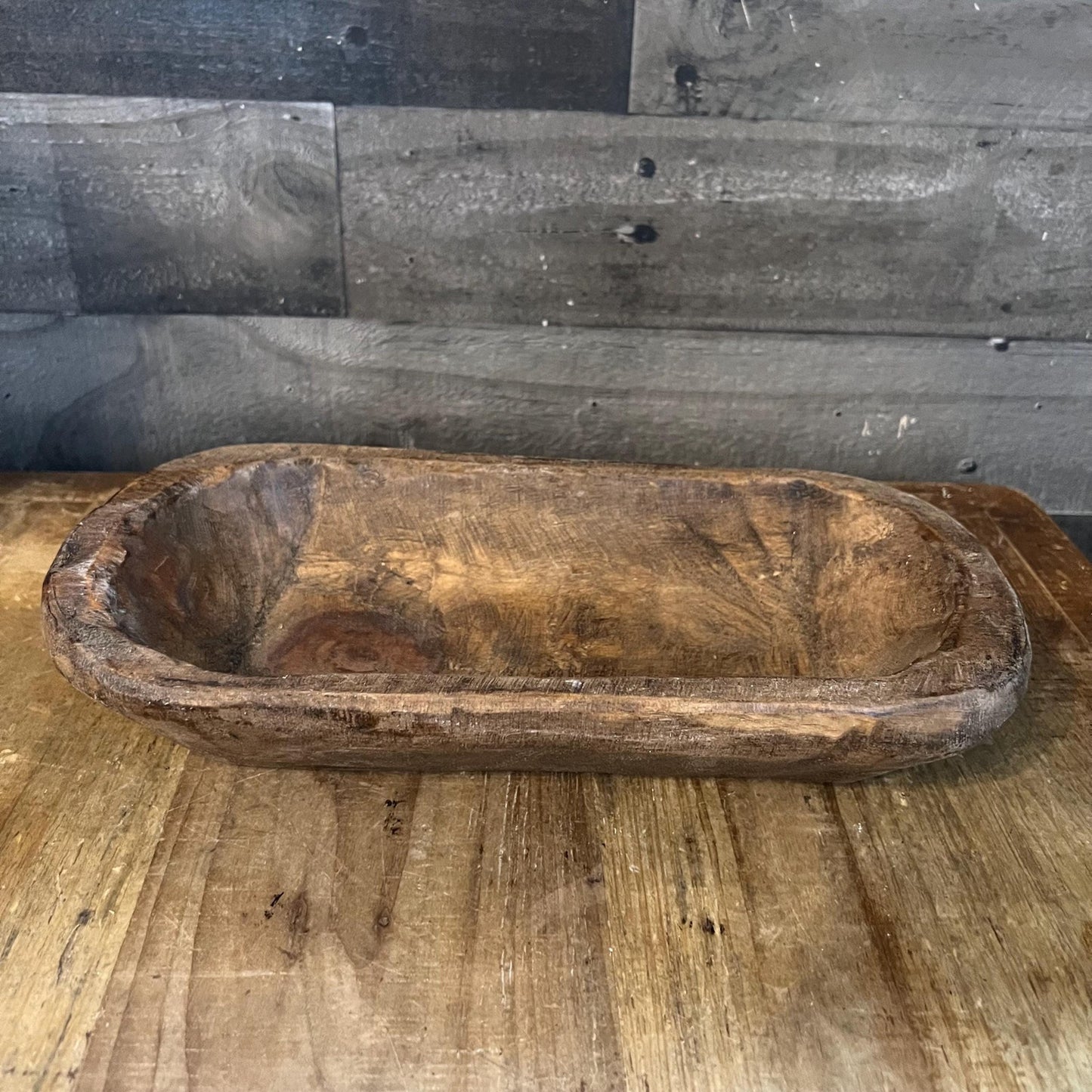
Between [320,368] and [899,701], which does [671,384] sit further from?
[899,701]

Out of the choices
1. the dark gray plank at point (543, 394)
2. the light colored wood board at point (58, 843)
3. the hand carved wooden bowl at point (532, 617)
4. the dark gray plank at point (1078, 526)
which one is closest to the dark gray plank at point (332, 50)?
the dark gray plank at point (543, 394)

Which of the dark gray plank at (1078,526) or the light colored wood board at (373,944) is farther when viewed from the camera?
the dark gray plank at (1078,526)

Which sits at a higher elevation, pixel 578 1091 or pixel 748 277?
pixel 748 277

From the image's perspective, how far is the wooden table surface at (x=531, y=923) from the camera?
1.99ft

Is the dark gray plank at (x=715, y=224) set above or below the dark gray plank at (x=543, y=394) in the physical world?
above

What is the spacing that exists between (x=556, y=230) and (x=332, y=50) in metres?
0.34

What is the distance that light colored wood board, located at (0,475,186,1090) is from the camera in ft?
2.01

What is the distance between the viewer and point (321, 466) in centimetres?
111

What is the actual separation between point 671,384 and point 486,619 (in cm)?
48

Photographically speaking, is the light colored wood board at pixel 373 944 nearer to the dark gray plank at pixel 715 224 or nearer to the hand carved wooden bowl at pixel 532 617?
the hand carved wooden bowl at pixel 532 617

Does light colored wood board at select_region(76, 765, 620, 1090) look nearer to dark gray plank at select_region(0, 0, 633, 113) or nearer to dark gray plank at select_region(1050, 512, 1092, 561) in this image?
dark gray plank at select_region(0, 0, 633, 113)

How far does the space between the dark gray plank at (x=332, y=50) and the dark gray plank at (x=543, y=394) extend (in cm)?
29

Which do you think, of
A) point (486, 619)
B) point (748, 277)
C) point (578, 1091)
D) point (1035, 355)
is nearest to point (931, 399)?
point (1035, 355)

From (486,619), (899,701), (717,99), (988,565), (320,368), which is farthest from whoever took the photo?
(320,368)
